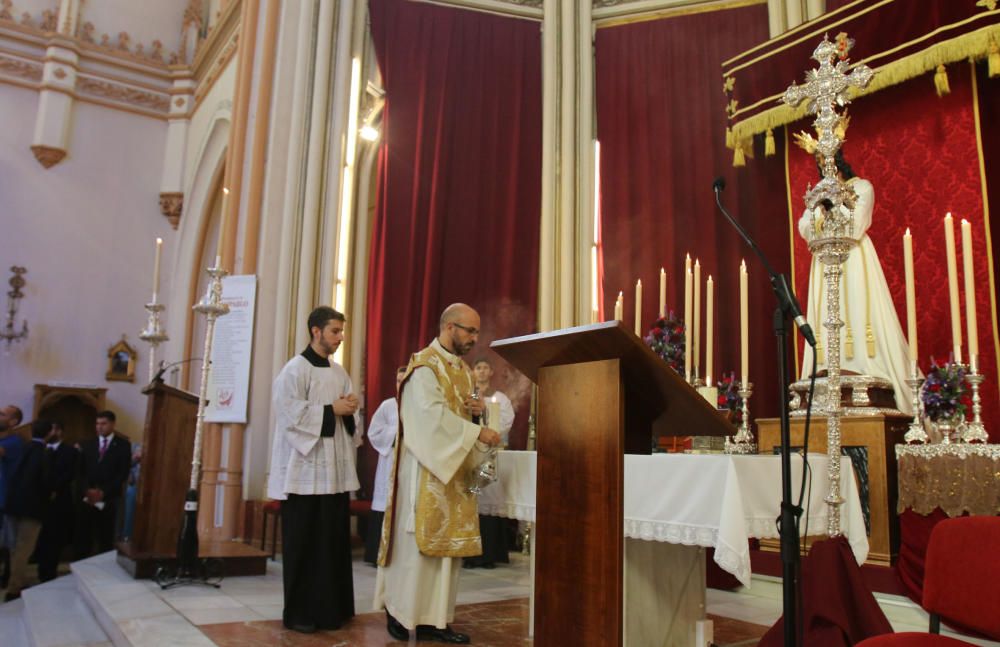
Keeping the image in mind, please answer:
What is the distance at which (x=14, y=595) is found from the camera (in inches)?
234

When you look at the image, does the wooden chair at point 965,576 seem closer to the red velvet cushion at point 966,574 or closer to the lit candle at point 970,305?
the red velvet cushion at point 966,574

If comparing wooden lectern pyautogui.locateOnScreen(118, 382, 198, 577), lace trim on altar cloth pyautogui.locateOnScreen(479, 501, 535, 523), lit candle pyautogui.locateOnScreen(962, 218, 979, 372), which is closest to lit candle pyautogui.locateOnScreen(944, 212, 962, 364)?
lit candle pyautogui.locateOnScreen(962, 218, 979, 372)

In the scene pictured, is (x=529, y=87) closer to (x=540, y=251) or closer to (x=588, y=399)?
(x=540, y=251)

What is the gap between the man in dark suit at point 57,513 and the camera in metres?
6.56

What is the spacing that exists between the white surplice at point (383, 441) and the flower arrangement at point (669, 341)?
209cm

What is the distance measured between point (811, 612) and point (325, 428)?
218 centimetres

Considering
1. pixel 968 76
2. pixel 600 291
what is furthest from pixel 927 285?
pixel 600 291

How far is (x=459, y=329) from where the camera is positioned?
344 cm

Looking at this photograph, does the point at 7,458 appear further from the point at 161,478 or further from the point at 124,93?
the point at 124,93

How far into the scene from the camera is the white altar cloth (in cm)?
253

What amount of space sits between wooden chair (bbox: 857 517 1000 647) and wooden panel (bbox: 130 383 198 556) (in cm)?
438

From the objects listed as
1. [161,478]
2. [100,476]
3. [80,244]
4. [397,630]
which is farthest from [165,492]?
[80,244]

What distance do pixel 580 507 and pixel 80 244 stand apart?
1156 cm

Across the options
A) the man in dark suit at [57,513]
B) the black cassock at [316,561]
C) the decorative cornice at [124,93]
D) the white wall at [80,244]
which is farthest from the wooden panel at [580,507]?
the decorative cornice at [124,93]
